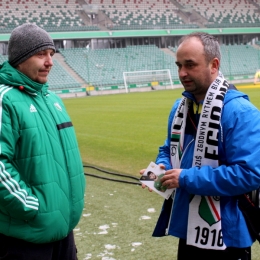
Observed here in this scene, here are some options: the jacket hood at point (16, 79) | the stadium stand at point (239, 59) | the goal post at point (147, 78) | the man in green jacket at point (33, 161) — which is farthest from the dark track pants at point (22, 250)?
the stadium stand at point (239, 59)

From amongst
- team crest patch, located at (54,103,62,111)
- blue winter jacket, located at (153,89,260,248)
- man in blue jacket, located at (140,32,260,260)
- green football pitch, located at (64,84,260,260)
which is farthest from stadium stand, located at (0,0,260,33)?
blue winter jacket, located at (153,89,260,248)

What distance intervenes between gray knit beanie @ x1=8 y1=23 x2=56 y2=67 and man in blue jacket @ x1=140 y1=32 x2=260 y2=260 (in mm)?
749

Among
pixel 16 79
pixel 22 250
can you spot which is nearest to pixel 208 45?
pixel 16 79

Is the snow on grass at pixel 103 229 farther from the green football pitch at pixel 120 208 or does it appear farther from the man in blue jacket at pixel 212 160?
the man in blue jacket at pixel 212 160

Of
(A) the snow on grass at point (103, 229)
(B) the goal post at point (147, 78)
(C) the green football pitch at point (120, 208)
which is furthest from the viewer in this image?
(B) the goal post at point (147, 78)

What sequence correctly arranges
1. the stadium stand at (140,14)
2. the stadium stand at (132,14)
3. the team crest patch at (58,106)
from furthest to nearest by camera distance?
the stadium stand at (140,14), the stadium stand at (132,14), the team crest patch at (58,106)

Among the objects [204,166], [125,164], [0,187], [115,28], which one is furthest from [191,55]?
[115,28]

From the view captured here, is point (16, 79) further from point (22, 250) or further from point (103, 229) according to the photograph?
point (103, 229)

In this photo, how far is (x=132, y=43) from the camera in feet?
158

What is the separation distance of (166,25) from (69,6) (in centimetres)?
1011

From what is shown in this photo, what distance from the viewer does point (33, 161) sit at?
7.93 feet

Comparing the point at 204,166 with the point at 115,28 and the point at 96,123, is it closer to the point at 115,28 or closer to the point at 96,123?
the point at 96,123

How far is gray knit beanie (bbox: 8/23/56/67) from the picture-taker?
2521 millimetres

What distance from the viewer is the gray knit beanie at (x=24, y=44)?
2.52 metres
